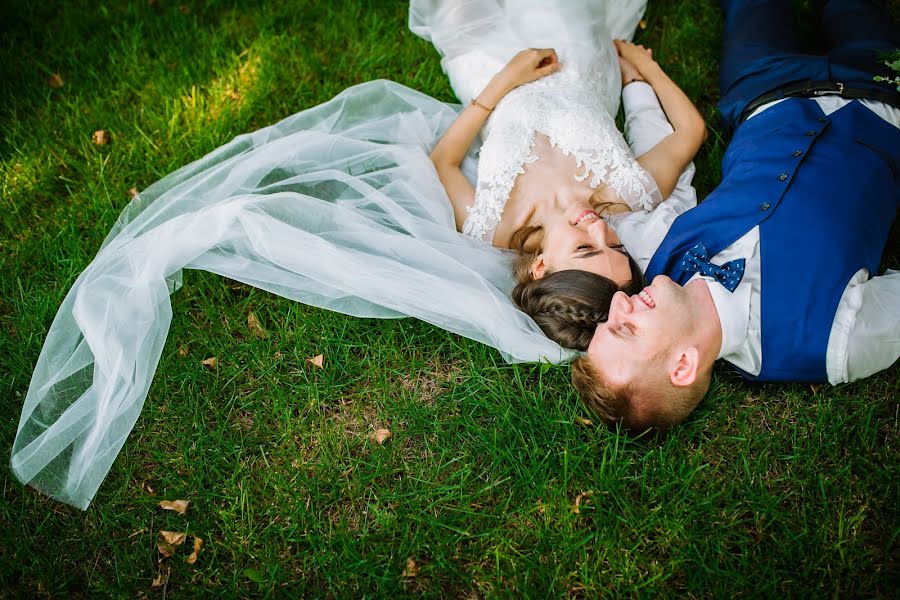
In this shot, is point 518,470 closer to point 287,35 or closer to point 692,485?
point 692,485

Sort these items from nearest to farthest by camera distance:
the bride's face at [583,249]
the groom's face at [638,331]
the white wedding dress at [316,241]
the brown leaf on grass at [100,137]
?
the groom's face at [638,331] → the white wedding dress at [316,241] → the bride's face at [583,249] → the brown leaf on grass at [100,137]

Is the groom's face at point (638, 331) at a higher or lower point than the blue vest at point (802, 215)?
lower

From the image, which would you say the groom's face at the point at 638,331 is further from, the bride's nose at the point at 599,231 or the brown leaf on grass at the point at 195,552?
the brown leaf on grass at the point at 195,552

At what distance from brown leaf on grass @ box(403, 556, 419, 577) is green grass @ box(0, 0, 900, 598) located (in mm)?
29

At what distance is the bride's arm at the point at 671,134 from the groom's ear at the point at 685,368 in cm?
136

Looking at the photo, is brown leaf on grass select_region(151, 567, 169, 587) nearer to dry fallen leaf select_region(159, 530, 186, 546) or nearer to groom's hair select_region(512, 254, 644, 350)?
dry fallen leaf select_region(159, 530, 186, 546)

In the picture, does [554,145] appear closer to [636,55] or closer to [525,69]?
[525,69]

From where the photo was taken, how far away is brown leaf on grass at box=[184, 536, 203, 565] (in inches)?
129

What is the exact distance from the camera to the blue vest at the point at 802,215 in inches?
132

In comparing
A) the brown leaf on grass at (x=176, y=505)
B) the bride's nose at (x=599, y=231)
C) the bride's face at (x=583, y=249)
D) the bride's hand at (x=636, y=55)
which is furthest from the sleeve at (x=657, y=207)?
the brown leaf on grass at (x=176, y=505)

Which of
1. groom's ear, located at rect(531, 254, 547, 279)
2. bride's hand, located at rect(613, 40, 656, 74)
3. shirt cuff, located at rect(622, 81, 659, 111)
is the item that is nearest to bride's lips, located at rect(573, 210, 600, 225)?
groom's ear, located at rect(531, 254, 547, 279)

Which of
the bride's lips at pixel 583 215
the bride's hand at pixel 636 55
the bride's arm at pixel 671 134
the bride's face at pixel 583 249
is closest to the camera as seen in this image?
the bride's face at pixel 583 249

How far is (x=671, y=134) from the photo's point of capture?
4477 mm

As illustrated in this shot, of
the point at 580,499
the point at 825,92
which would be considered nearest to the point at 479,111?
the point at 825,92
